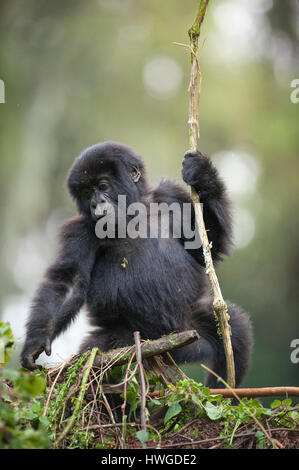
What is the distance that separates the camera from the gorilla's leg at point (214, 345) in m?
4.48

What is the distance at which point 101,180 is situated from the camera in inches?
175

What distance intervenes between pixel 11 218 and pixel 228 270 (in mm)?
4049

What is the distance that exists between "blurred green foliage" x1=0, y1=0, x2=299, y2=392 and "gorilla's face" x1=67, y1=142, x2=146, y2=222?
479cm

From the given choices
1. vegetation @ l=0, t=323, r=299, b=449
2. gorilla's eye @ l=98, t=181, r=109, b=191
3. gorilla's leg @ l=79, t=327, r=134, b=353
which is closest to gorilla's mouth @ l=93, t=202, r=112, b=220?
gorilla's eye @ l=98, t=181, r=109, b=191

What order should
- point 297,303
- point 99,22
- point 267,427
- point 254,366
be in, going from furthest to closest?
point 99,22 → point 297,303 → point 254,366 → point 267,427

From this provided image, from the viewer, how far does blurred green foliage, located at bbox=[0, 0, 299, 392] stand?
960 cm

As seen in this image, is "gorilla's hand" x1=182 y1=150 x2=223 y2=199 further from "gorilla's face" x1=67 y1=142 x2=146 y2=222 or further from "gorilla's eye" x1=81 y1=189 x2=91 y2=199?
"gorilla's eye" x1=81 y1=189 x2=91 y2=199

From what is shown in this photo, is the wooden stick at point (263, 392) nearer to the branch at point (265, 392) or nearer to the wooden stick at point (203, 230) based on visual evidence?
the branch at point (265, 392)

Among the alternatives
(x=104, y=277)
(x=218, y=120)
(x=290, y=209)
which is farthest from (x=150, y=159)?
(x=104, y=277)

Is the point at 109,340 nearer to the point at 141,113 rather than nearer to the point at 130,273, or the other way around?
the point at 130,273

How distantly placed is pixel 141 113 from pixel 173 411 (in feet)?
28.2

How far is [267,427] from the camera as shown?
2.98 meters

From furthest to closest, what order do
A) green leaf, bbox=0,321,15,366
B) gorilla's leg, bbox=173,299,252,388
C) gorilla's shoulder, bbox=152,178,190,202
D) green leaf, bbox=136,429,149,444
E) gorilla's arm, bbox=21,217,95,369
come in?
1. gorilla's shoulder, bbox=152,178,190,202
2. gorilla's leg, bbox=173,299,252,388
3. gorilla's arm, bbox=21,217,95,369
4. green leaf, bbox=136,429,149,444
5. green leaf, bbox=0,321,15,366

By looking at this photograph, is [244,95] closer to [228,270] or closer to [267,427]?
[228,270]
